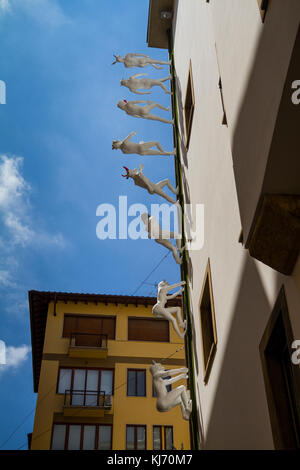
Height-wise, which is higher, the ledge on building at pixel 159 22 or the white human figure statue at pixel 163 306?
the ledge on building at pixel 159 22

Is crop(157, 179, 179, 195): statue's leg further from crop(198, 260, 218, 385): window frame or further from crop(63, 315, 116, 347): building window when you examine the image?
crop(63, 315, 116, 347): building window

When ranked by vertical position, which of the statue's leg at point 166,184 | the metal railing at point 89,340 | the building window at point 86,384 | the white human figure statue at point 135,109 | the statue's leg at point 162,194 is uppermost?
the metal railing at point 89,340

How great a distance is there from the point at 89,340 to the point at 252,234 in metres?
29.9

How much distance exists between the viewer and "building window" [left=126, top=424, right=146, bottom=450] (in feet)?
103

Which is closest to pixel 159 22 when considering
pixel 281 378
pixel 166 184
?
pixel 166 184

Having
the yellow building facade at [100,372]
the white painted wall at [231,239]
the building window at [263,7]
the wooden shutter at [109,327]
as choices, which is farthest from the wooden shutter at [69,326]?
the building window at [263,7]

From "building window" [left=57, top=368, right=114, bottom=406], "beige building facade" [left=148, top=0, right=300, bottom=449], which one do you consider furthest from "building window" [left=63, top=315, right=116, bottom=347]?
"beige building facade" [left=148, top=0, right=300, bottom=449]

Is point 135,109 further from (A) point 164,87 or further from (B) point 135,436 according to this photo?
(B) point 135,436

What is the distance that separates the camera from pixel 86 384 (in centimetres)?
3338

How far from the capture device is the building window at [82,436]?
31.3m

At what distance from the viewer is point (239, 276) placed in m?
7.28

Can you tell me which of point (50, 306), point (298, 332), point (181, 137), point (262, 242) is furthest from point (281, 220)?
point (50, 306)

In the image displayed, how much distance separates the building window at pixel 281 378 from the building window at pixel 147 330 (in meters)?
29.0

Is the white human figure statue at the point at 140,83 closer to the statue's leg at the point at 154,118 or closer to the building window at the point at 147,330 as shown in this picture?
the statue's leg at the point at 154,118
